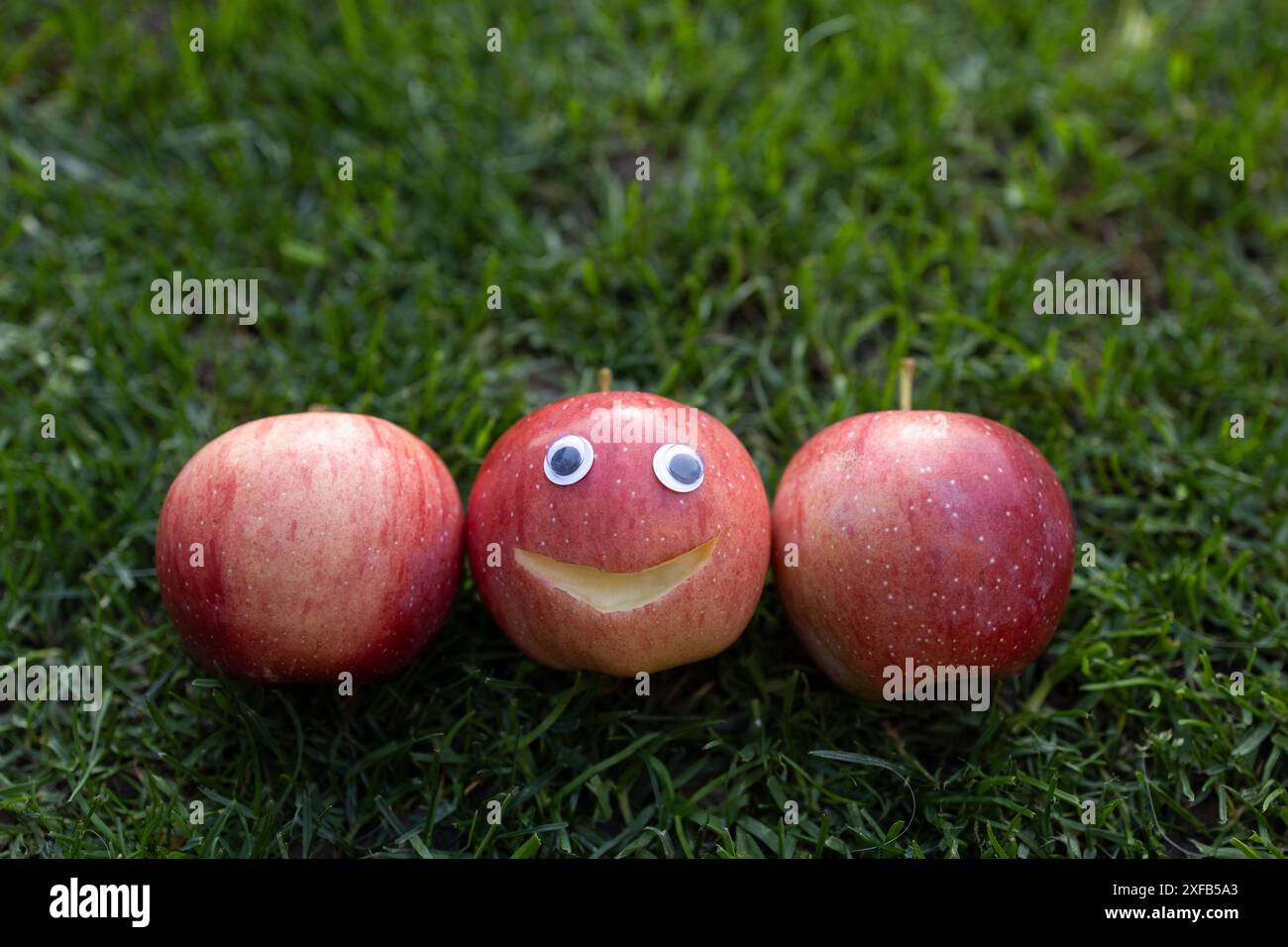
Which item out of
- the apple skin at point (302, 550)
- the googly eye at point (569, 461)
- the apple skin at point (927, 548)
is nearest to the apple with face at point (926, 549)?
the apple skin at point (927, 548)

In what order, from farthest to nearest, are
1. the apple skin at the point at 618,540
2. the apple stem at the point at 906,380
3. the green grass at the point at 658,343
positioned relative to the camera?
the apple stem at the point at 906,380 < the green grass at the point at 658,343 < the apple skin at the point at 618,540

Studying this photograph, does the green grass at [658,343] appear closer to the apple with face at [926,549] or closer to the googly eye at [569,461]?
the apple with face at [926,549]

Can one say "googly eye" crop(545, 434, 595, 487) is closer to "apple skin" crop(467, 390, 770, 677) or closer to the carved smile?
"apple skin" crop(467, 390, 770, 677)

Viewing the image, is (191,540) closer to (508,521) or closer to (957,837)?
(508,521)

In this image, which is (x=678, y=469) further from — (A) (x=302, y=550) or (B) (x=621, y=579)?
(A) (x=302, y=550)

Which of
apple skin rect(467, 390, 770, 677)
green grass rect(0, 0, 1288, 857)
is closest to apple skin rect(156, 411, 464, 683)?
apple skin rect(467, 390, 770, 677)

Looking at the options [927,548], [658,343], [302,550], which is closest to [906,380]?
[927,548]
